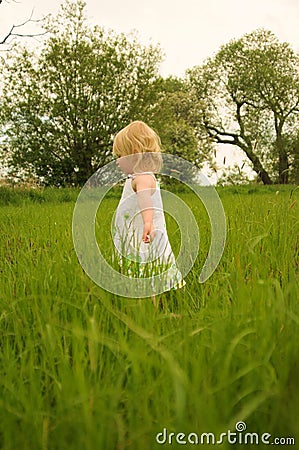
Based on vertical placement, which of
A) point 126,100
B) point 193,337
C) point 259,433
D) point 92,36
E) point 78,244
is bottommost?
point 259,433

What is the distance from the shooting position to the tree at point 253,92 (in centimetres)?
2784

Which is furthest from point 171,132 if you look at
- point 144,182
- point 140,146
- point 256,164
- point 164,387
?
point 164,387

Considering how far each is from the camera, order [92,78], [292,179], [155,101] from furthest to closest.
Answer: [292,179]
[155,101]
[92,78]

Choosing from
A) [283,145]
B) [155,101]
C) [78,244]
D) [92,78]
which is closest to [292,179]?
[283,145]

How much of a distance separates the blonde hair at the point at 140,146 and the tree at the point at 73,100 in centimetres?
1783

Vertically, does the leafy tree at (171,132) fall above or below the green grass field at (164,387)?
above

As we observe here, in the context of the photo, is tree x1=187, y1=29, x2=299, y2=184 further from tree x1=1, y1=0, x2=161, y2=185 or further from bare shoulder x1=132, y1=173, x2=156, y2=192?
bare shoulder x1=132, y1=173, x2=156, y2=192

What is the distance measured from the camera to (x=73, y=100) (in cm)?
2069

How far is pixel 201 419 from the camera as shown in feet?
3.52

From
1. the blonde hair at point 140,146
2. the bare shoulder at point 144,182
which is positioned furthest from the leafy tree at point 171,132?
the bare shoulder at point 144,182

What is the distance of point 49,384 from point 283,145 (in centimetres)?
2699

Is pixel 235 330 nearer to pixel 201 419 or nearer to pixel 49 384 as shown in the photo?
pixel 201 419

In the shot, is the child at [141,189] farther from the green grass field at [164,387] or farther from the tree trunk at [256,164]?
the green grass field at [164,387]

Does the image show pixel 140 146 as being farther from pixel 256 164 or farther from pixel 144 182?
pixel 256 164
